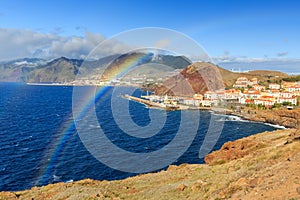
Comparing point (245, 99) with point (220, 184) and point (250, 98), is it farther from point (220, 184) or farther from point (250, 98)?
point (220, 184)

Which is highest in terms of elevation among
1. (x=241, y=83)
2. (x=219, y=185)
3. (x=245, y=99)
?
(x=241, y=83)

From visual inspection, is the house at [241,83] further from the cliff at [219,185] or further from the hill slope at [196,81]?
the cliff at [219,185]

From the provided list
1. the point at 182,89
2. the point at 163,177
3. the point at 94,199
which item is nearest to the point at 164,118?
the point at 163,177

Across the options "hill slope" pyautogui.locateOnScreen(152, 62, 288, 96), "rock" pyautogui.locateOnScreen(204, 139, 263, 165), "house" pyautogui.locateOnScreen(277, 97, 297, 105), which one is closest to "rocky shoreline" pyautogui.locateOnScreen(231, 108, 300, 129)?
"house" pyautogui.locateOnScreen(277, 97, 297, 105)

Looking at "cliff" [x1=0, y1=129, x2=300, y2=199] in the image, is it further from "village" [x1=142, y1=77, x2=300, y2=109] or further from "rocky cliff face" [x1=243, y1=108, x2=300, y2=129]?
"village" [x1=142, y1=77, x2=300, y2=109]

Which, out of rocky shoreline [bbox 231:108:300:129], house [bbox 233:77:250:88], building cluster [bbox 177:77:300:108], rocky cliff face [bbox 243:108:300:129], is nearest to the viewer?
rocky cliff face [bbox 243:108:300:129]

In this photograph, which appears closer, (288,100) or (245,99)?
(288,100)

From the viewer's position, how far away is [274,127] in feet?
198

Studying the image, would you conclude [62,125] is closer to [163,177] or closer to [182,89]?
[163,177]

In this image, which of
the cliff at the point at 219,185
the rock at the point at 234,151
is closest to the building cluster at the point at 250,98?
the rock at the point at 234,151

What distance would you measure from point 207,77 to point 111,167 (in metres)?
101

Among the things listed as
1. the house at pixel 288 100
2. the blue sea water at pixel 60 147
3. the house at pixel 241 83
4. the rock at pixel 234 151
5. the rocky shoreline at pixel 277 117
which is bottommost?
the blue sea water at pixel 60 147

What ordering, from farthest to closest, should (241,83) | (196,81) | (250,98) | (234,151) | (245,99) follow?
(241,83), (196,81), (250,98), (245,99), (234,151)

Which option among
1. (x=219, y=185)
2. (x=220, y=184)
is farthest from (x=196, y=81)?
(x=219, y=185)
